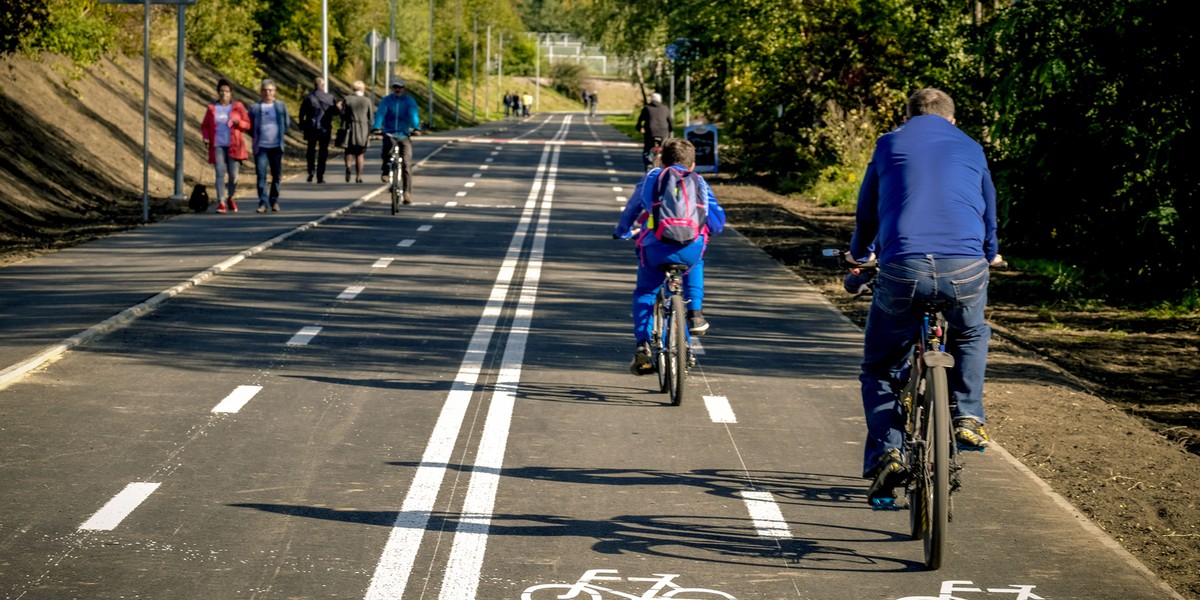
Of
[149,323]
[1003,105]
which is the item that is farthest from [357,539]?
[1003,105]

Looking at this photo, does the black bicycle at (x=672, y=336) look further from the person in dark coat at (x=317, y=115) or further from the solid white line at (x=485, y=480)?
the person in dark coat at (x=317, y=115)

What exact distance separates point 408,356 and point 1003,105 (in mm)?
8085

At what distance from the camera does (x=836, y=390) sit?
10.6 metres

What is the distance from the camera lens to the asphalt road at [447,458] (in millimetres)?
6082

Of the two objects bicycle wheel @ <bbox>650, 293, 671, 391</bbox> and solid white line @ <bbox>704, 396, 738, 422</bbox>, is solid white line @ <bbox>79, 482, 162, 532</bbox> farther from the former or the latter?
bicycle wheel @ <bbox>650, 293, 671, 391</bbox>

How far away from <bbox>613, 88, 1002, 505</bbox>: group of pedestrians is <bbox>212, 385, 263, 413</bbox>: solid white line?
409 centimetres

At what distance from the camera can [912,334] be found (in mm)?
6625

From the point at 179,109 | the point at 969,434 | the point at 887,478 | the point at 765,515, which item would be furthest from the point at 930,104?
the point at 179,109

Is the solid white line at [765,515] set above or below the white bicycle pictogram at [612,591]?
below

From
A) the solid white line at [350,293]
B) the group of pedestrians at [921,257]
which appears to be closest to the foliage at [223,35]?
the solid white line at [350,293]

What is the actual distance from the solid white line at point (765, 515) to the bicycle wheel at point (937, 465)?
0.78 meters

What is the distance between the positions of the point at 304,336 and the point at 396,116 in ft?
41.9

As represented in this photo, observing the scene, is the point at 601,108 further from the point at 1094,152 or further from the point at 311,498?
the point at 311,498

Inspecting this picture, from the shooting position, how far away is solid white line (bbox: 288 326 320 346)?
39.4 ft
